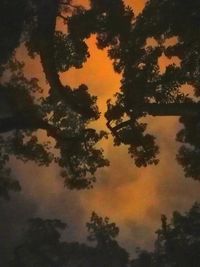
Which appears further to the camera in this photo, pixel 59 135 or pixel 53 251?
pixel 53 251

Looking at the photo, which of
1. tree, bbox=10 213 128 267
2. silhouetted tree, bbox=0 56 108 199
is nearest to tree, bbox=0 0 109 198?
silhouetted tree, bbox=0 56 108 199

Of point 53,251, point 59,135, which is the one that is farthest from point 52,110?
point 53,251

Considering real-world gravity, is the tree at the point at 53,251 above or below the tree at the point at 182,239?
above

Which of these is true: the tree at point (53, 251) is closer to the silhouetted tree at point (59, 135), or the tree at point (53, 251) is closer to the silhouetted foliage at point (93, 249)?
the silhouetted foliage at point (93, 249)

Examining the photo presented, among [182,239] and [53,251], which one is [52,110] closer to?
[182,239]

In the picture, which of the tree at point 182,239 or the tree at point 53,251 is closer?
the tree at point 182,239

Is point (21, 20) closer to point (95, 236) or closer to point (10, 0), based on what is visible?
point (10, 0)

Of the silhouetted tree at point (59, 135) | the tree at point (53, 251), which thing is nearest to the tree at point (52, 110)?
the silhouetted tree at point (59, 135)

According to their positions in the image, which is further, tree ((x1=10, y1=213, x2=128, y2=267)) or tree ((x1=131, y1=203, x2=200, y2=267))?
tree ((x1=10, y1=213, x2=128, y2=267))

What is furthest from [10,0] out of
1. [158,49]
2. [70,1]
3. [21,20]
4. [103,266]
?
[103,266]

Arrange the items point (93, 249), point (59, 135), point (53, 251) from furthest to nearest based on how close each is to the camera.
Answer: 1. point (93, 249)
2. point (53, 251)
3. point (59, 135)

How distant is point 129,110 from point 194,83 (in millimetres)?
3796

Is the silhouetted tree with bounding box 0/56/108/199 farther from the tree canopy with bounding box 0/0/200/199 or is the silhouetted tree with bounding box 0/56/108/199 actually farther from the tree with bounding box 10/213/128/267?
the tree with bounding box 10/213/128/267

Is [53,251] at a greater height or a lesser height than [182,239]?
greater
